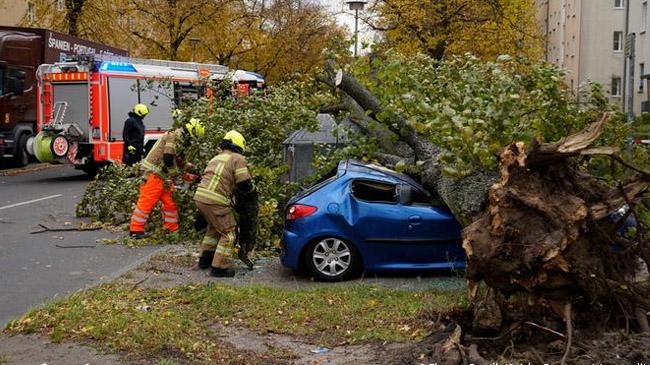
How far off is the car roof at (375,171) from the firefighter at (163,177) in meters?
2.66

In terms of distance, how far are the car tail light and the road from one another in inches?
76.0

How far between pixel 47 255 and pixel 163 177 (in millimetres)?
1766

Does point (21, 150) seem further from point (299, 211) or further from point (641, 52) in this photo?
point (641, 52)

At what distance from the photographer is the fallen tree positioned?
4.80m

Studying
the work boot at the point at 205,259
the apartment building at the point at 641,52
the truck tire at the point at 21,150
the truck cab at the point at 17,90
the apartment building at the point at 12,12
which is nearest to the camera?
the work boot at the point at 205,259

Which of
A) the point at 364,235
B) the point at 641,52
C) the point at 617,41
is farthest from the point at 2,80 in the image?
the point at 617,41

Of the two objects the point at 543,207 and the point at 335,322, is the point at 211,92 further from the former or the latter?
the point at 543,207

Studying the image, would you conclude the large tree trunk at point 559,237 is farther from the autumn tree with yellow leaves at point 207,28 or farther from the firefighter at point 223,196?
the autumn tree with yellow leaves at point 207,28

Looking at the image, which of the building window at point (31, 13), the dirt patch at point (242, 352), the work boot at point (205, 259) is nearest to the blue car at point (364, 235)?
the work boot at point (205, 259)

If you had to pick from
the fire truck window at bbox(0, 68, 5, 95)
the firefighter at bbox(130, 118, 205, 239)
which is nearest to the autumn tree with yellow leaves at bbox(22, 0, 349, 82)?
the fire truck window at bbox(0, 68, 5, 95)

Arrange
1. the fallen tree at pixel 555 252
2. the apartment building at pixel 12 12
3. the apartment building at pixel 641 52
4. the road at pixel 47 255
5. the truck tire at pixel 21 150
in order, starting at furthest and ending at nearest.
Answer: the apartment building at pixel 641 52, the apartment building at pixel 12 12, the truck tire at pixel 21 150, the road at pixel 47 255, the fallen tree at pixel 555 252

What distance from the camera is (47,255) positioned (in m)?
9.24

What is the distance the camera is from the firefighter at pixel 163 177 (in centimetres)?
1008

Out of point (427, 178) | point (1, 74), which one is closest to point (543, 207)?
point (427, 178)
